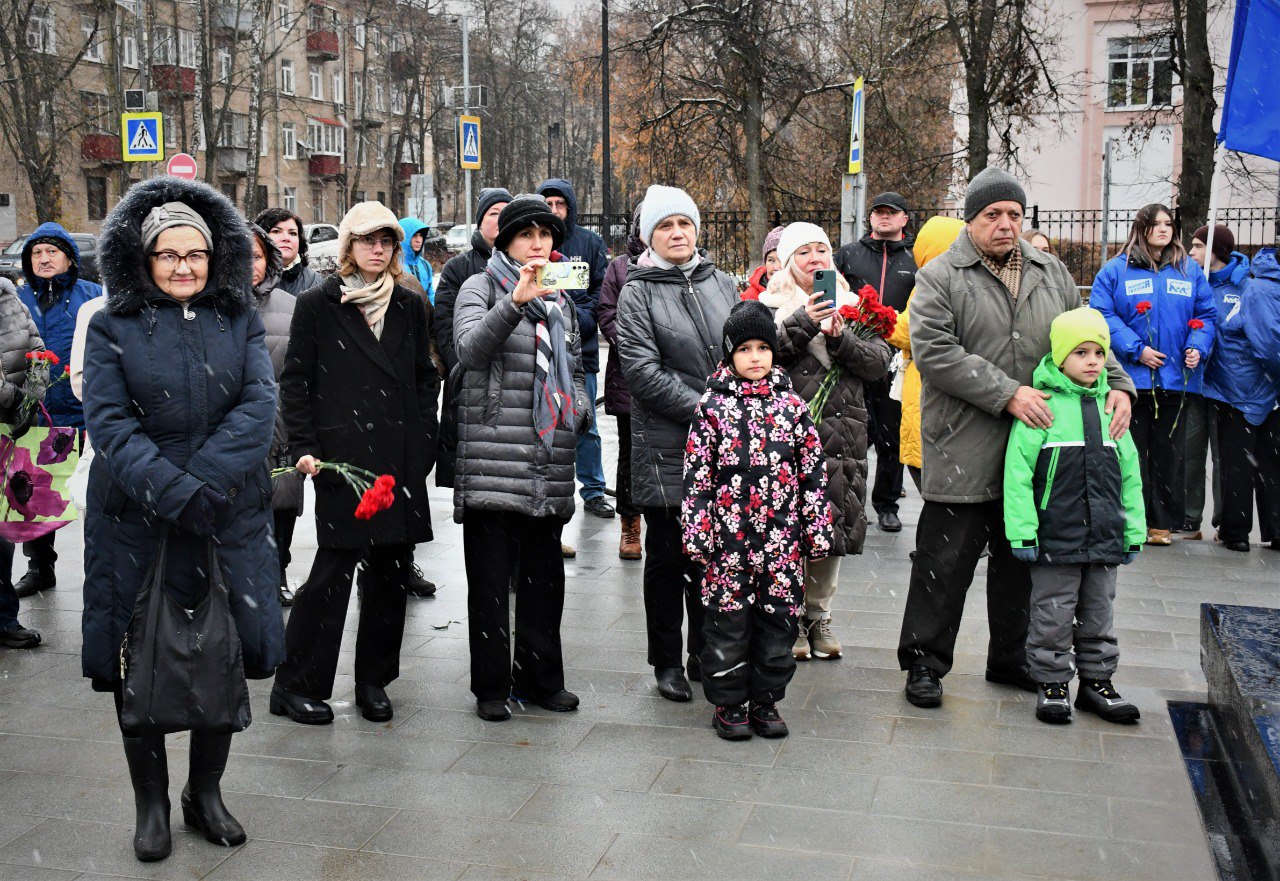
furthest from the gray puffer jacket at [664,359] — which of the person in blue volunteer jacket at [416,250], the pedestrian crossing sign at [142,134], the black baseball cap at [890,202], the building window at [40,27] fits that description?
the building window at [40,27]

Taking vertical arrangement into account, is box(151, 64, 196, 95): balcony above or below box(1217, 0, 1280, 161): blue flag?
above

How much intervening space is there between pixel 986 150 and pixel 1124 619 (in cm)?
1323

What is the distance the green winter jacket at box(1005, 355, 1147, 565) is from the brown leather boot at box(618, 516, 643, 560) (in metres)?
3.47

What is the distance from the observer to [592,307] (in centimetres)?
931

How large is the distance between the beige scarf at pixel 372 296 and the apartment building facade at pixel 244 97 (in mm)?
29146

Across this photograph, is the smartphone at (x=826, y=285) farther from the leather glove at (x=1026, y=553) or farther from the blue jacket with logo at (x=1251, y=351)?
the blue jacket with logo at (x=1251, y=351)

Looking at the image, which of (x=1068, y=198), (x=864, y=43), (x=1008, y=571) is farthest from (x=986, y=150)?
(x=1068, y=198)

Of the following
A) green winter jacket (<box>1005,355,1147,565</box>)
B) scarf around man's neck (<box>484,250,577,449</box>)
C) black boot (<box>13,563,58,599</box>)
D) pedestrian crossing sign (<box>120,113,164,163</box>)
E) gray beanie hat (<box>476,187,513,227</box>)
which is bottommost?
black boot (<box>13,563,58,599</box>)

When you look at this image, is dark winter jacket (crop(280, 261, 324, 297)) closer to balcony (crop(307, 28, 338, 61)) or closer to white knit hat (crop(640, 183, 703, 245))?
white knit hat (crop(640, 183, 703, 245))

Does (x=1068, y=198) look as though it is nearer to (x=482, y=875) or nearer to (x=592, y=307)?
(x=592, y=307)

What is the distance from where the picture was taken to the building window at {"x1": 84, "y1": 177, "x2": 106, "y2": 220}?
50.1 meters

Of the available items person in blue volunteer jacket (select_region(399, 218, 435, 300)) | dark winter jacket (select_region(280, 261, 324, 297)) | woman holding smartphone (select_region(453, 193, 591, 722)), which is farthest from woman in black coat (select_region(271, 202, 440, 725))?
person in blue volunteer jacket (select_region(399, 218, 435, 300))

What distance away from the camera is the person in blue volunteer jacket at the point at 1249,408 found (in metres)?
9.00

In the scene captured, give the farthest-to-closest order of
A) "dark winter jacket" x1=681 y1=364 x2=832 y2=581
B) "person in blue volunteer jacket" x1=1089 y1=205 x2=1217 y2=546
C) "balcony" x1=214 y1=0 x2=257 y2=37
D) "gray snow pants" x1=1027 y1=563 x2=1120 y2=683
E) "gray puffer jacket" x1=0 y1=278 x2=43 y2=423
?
"balcony" x1=214 y1=0 x2=257 y2=37 < "person in blue volunteer jacket" x1=1089 y1=205 x2=1217 y2=546 < "gray puffer jacket" x1=0 y1=278 x2=43 y2=423 < "gray snow pants" x1=1027 y1=563 x2=1120 y2=683 < "dark winter jacket" x1=681 y1=364 x2=832 y2=581
